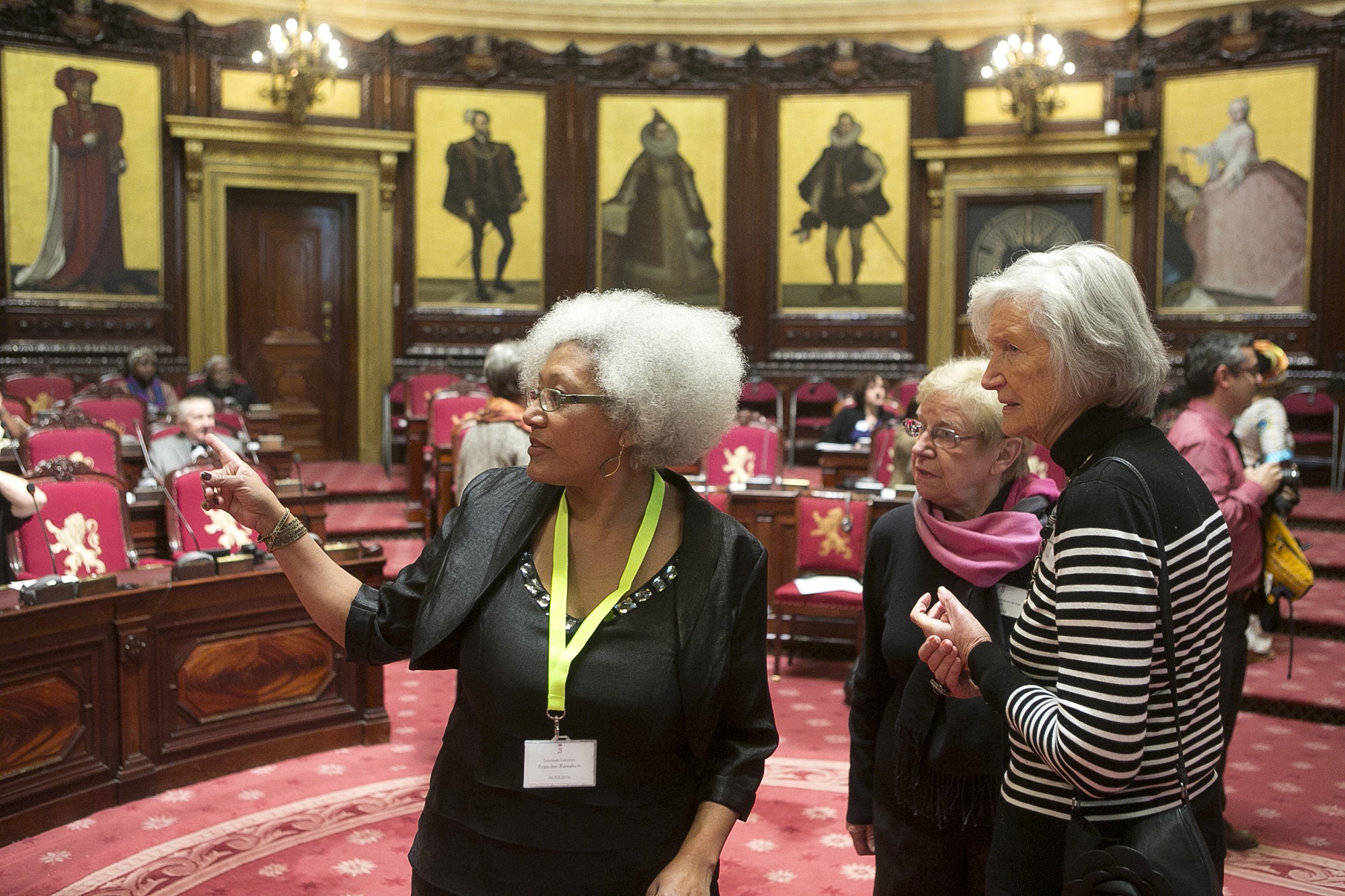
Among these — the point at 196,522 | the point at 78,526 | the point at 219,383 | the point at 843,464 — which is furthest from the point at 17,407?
the point at 843,464

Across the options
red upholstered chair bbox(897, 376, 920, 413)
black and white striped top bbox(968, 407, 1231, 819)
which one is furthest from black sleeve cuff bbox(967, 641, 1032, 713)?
red upholstered chair bbox(897, 376, 920, 413)

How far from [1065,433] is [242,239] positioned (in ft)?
36.1

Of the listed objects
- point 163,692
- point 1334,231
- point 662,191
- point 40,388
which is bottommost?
point 163,692

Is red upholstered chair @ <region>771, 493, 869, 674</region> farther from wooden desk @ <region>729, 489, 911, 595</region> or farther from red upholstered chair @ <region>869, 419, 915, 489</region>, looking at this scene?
red upholstered chair @ <region>869, 419, 915, 489</region>

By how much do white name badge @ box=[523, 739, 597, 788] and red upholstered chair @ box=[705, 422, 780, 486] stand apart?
228 inches

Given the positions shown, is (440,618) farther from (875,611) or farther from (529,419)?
(875,611)

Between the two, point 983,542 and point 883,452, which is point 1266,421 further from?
point 983,542

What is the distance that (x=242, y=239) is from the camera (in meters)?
11.4

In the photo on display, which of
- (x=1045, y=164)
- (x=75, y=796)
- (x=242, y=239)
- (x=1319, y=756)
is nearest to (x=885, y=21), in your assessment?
(x=1045, y=164)

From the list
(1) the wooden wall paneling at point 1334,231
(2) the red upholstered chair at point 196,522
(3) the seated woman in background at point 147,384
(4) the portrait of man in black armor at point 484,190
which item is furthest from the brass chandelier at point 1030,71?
(2) the red upholstered chair at point 196,522

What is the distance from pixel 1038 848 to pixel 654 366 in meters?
0.86

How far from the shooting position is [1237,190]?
1080 centimetres

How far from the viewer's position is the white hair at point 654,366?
5.73ft

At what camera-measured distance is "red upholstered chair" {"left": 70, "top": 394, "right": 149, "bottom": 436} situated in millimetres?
8664
